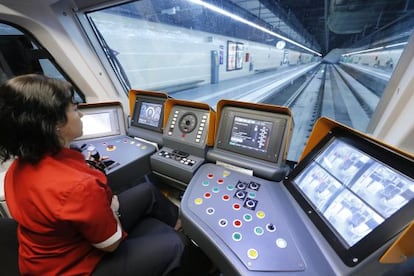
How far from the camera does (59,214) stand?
25.0 inches

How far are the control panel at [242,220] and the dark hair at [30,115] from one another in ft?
2.04

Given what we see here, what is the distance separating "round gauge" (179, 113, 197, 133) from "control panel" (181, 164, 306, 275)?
0.37 metres

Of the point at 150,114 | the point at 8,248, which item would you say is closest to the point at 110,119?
the point at 150,114

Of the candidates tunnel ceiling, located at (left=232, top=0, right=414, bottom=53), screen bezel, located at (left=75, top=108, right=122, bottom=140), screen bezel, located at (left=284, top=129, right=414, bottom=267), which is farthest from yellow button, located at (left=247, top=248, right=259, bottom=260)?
screen bezel, located at (left=75, top=108, right=122, bottom=140)

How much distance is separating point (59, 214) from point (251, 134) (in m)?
0.99

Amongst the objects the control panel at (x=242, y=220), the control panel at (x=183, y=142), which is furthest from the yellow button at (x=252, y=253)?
the control panel at (x=183, y=142)

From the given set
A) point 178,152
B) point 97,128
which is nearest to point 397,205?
point 178,152

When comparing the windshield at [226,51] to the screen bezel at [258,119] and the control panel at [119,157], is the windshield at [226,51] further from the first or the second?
the control panel at [119,157]

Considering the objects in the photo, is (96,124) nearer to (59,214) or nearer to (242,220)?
(59,214)

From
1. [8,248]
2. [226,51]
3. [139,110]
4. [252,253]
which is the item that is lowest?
[8,248]

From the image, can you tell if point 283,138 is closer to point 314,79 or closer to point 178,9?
point 178,9

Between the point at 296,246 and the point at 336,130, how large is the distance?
0.56 meters

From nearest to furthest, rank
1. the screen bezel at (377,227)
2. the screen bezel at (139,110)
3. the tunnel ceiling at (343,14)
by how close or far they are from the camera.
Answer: the screen bezel at (377,227), the tunnel ceiling at (343,14), the screen bezel at (139,110)

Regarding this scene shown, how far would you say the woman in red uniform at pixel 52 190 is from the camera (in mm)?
654
